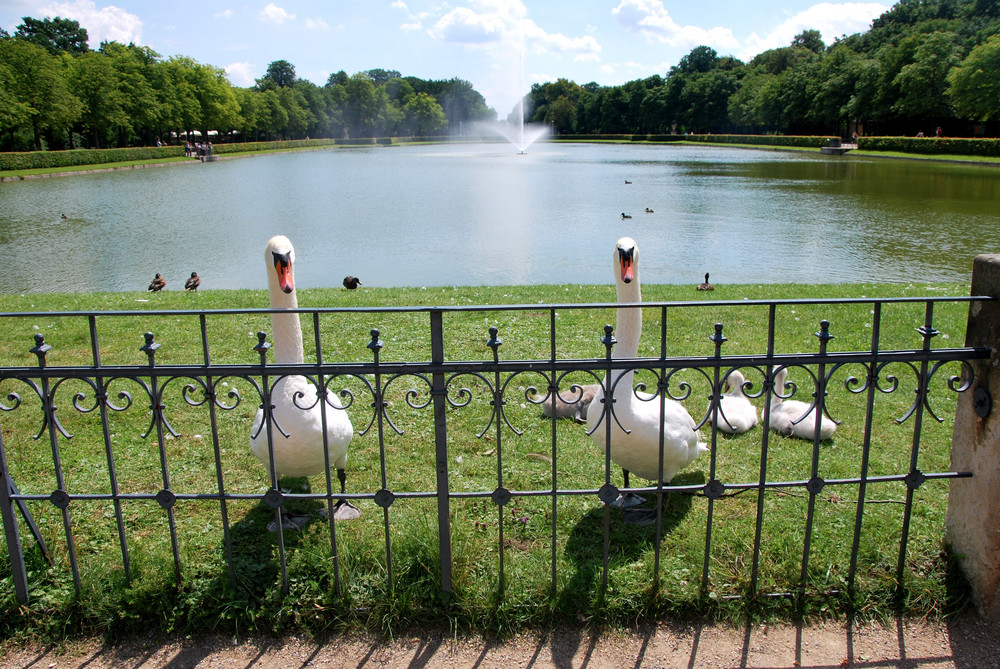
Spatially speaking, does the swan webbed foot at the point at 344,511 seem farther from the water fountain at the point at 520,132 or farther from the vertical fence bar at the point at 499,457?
the water fountain at the point at 520,132

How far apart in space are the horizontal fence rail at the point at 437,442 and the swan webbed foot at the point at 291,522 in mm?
40

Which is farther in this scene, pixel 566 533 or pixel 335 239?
pixel 335 239

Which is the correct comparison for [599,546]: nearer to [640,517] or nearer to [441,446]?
[640,517]

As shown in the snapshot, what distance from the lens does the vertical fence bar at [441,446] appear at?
3.25 m

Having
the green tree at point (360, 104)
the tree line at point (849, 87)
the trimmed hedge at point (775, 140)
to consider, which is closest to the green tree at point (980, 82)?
the tree line at point (849, 87)

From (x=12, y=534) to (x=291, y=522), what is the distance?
1472 mm

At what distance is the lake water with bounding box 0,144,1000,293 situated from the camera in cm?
1584

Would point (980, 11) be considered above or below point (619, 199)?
above

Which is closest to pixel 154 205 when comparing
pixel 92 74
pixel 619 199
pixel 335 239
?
pixel 335 239

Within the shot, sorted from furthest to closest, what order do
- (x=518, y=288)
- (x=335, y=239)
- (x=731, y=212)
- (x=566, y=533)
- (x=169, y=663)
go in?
(x=731, y=212), (x=335, y=239), (x=518, y=288), (x=566, y=533), (x=169, y=663)

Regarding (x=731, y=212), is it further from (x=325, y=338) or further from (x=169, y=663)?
(x=169, y=663)

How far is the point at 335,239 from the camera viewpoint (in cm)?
2036

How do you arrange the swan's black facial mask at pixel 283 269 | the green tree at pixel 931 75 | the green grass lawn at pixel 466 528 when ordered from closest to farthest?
the green grass lawn at pixel 466 528
the swan's black facial mask at pixel 283 269
the green tree at pixel 931 75

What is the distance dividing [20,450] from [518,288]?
7.50 meters
